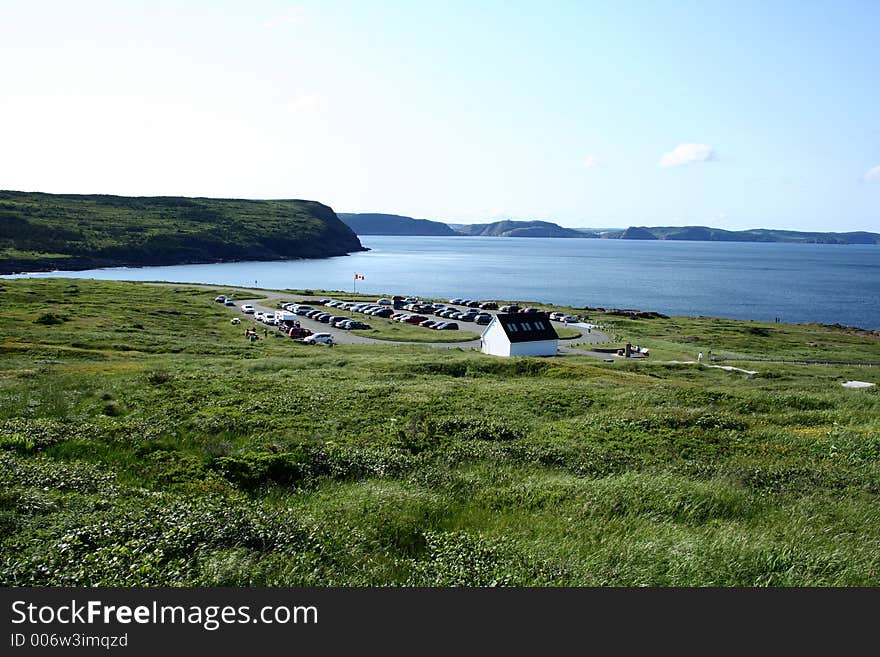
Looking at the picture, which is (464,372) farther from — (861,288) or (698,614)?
(861,288)

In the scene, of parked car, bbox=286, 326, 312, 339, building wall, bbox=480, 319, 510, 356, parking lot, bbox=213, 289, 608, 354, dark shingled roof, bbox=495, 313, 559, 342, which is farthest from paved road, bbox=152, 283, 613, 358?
building wall, bbox=480, 319, 510, 356

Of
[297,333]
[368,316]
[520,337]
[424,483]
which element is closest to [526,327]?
[520,337]

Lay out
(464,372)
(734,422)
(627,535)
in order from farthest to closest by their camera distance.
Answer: (464,372) < (734,422) < (627,535)

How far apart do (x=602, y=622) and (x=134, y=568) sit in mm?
7183

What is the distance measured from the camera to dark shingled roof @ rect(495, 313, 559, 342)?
2495 inches

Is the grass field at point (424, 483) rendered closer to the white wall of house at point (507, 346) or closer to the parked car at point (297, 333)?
the white wall of house at point (507, 346)

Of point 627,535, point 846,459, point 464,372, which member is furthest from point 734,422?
point 464,372

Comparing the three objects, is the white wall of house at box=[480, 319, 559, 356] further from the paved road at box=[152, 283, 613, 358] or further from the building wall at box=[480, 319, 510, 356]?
the paved road at box=[152, 283, 613, 358]

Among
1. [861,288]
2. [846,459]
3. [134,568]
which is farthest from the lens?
[861,288]

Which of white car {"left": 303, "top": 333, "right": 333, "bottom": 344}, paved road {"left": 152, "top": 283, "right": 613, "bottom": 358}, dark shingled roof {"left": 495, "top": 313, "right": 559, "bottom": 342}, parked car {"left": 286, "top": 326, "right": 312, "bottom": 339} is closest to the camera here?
dark shingled roof {"left": 495, "top": 313, "right": 559, "bottom": 342}

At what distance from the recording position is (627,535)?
484 inches

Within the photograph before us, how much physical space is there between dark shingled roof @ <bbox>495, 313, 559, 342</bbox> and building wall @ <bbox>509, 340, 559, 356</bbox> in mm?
455

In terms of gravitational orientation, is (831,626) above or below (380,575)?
above

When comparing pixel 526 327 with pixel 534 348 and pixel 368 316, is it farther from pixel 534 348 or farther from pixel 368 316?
pixel 368 316
